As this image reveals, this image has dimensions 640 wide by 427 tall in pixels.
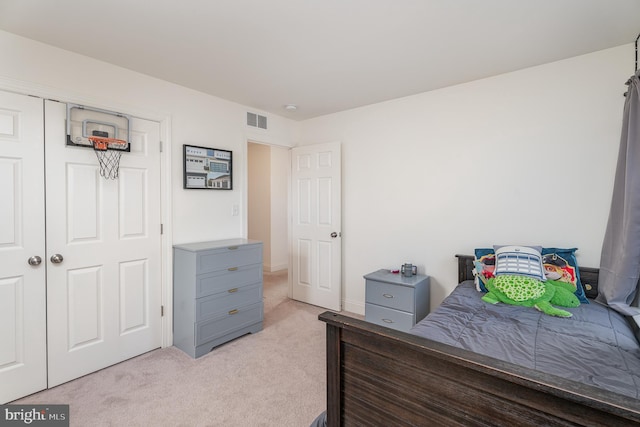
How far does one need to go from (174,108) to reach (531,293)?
10.6ft

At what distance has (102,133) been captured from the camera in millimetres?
2389

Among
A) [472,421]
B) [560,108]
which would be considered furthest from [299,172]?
[472,421]

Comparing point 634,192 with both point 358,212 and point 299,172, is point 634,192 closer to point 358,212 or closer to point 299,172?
point 358,212

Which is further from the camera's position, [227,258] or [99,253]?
[227,258]

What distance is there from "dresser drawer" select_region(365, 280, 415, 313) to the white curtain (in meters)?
1.34

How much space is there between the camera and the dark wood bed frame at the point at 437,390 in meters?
0.78

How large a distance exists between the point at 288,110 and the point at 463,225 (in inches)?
90.6

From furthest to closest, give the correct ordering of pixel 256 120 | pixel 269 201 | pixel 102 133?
pixel 269 201 → pixel 256 120 → pixel 102 133

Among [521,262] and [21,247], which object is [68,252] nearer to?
[21,247]

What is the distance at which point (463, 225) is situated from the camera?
9.50ft

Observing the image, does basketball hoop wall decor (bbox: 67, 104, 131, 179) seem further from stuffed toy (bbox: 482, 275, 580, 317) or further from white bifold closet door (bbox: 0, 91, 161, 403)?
stuffed toy (bbox: 482, 275, 580, 317)

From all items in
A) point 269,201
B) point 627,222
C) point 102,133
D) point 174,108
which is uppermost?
point 174,108

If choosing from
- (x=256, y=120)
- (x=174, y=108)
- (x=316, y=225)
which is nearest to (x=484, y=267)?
(x=316, y=225)

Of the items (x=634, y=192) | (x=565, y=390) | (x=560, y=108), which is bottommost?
(x=565, y=390)
